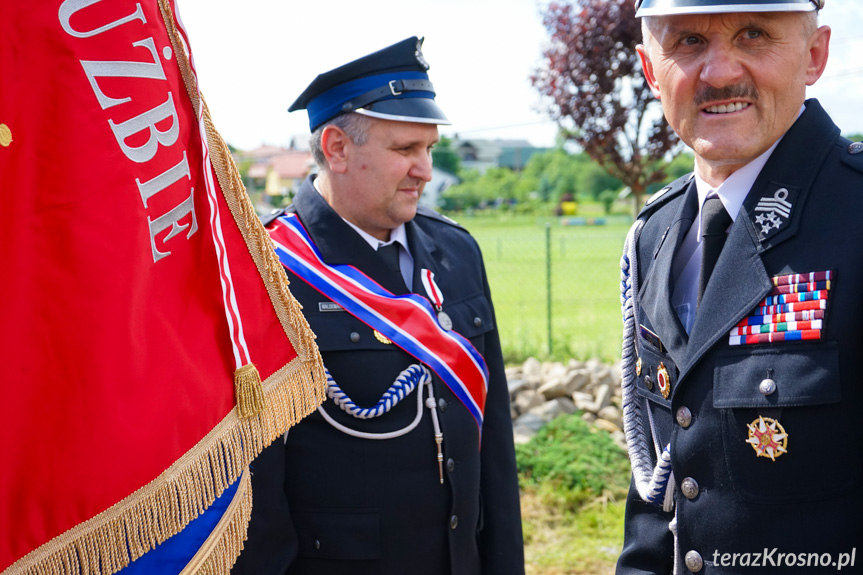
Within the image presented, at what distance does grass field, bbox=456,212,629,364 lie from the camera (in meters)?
7.40

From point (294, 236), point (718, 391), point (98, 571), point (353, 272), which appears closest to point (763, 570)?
point (718, 391)

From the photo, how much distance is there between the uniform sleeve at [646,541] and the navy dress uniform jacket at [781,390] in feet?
0.47

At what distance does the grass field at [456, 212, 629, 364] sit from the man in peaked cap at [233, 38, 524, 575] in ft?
14.0

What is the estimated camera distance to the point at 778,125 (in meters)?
1.61

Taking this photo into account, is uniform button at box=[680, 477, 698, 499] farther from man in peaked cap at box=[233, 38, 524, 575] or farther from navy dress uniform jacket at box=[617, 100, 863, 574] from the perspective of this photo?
man in peaked cap at box=[233, 38, 524, 575]

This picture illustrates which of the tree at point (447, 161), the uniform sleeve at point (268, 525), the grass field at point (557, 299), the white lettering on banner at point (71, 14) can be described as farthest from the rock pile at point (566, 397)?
the tree at point (447, 161)

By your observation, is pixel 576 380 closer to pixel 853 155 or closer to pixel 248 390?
pixel 853 155

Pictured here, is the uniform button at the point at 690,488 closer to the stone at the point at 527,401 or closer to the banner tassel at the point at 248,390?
the banner tassel at the point at 248,390

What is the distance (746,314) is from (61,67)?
4.49ft

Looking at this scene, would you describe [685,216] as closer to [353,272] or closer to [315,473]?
[353,272]

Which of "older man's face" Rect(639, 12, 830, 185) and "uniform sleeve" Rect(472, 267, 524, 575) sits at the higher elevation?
"older man's face" Rect(639, 12, 830, 185)

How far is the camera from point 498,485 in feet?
8.82

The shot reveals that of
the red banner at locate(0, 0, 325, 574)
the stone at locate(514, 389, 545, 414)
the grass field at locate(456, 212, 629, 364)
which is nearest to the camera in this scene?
the red banner at locate(0, 0, 325, 574)

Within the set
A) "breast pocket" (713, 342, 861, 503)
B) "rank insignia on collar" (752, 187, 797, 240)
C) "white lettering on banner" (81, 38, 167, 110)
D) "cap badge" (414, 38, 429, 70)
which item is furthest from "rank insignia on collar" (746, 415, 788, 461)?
"cap badge" (414, 38, 429, 70)
